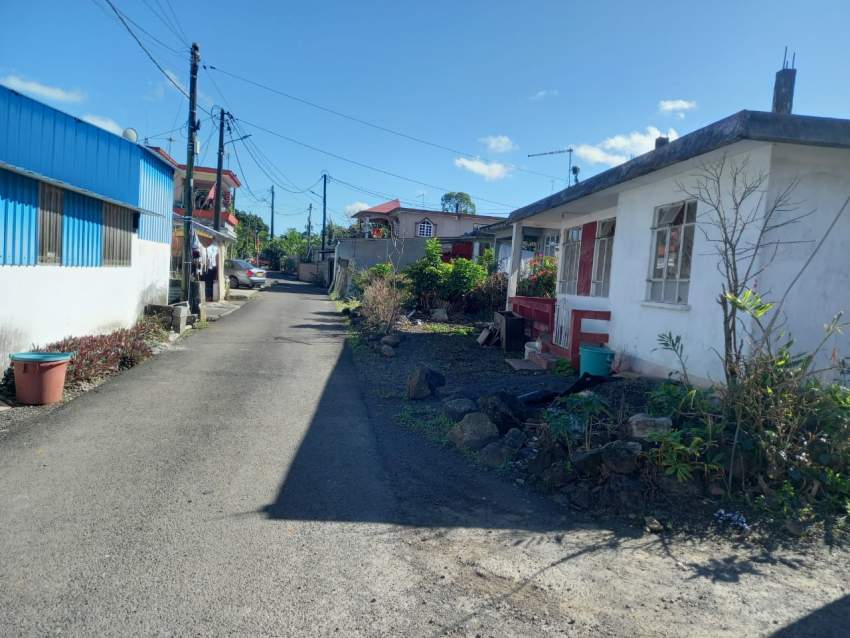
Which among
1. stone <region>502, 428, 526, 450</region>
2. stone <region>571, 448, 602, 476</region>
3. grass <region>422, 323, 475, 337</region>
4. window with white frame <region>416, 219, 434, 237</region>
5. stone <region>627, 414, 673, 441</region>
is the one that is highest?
window with white frame <region>416, 219, 434, 237</region>

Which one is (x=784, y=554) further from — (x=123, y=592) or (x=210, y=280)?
(x=210, y=280)

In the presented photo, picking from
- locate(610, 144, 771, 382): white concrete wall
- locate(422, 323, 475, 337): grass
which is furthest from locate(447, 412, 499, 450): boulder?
locate(422, 323, 475, 337): grass

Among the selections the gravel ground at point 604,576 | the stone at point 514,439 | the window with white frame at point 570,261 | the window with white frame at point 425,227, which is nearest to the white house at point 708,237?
the stone at point 514,439

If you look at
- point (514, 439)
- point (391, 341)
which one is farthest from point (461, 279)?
point (514, 439)

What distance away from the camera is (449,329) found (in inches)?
621

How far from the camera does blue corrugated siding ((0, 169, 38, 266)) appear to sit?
713cm

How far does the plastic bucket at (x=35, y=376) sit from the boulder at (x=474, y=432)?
484cm

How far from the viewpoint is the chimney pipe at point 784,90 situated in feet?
23.1

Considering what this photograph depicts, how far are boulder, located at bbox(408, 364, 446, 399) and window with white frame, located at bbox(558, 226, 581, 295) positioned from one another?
17.1ft

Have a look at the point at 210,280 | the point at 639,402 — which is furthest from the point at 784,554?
the point at 210,280

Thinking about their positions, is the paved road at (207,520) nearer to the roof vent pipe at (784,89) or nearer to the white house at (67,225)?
the white house at (67,225)

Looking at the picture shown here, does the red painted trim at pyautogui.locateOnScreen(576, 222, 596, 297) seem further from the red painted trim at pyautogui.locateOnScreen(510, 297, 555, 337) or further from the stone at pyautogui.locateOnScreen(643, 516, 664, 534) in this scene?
the stone at pyautogui.locateOnScreen(643, 516, 664, 534)

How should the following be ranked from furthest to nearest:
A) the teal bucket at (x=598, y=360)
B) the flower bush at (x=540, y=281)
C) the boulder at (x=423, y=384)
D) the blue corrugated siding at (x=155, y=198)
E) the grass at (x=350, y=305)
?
the grass at (x=350, y=305)
the flower bush at (x=540, y=281)
the blue corrugated siding at (x=155, y=198)
the teal bucket at (x=598, y=360)
the boulder at (x=423, y=384)

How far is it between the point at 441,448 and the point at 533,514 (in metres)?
1.70
